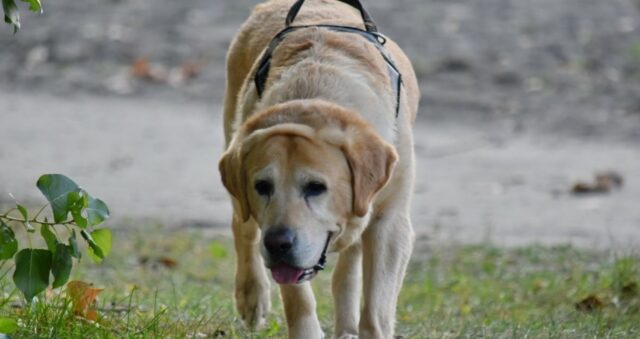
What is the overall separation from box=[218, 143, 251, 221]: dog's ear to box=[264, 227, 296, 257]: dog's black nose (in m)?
0.32

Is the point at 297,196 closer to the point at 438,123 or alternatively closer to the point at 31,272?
the point at 31,272

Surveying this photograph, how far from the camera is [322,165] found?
4.76m

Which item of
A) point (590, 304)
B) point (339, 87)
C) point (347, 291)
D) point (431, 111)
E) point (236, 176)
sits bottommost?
point (431, 111)

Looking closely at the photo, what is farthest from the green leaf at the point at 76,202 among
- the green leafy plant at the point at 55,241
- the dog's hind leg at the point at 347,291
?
the dog's hind leg at the point at 347,291

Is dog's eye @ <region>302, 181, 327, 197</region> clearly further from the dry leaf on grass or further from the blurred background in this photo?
the dry leaf on grass

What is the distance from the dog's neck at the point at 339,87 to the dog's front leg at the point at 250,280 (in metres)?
1.16

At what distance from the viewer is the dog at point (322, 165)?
187 inches

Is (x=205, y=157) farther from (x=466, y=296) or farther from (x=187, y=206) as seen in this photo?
(x=466, y=296)

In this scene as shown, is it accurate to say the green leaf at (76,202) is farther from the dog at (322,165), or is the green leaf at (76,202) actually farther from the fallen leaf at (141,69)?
the fallen leaf at (141,69)

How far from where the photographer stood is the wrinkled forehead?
4.75m

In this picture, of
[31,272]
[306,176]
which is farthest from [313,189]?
[31,272]

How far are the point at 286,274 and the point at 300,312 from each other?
58 centimetres

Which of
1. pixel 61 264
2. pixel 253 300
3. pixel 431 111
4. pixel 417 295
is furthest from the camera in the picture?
pixel 431 111

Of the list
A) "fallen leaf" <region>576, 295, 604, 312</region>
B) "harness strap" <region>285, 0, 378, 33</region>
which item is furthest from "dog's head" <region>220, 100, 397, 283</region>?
"fallen leaf" <region>576, 295, 604, 312</region>
